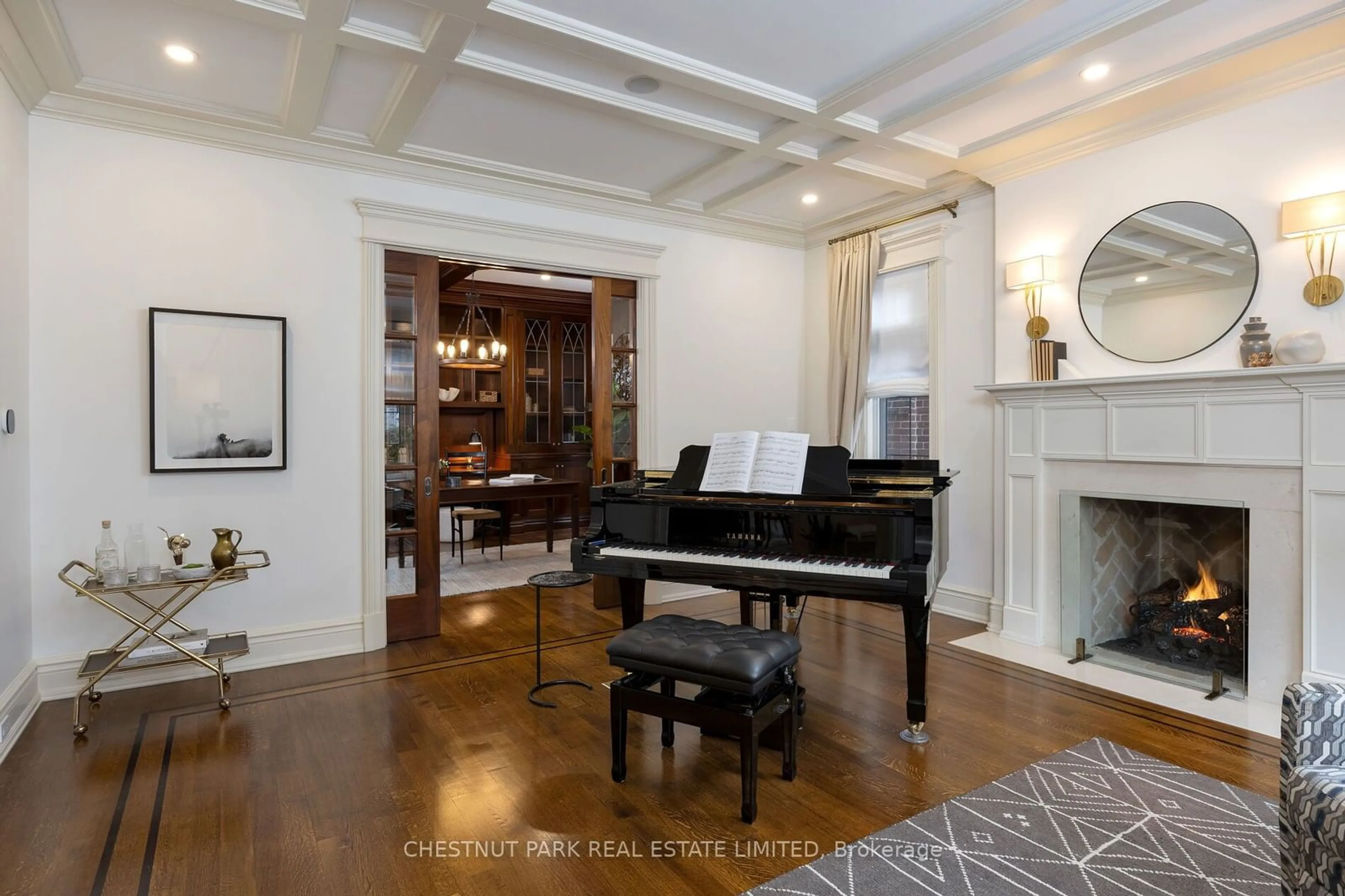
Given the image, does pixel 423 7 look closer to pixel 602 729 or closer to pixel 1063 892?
pixel 602 729

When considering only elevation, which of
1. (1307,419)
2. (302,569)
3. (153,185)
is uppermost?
(153,185)

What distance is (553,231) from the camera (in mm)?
4871

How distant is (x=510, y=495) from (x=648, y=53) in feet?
13.6

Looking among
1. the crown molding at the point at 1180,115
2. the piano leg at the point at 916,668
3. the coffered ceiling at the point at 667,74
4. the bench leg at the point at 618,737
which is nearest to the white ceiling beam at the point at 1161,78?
the coffered ceiling at the point at 667,74

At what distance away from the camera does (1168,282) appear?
12.0ft

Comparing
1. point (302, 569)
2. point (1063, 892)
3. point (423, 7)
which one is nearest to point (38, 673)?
point (302, 569)

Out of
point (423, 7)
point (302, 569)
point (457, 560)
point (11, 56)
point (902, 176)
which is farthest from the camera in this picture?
point (457, 560)

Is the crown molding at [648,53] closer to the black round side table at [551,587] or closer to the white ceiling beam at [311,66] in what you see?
the white ceiling beam at [311,66]

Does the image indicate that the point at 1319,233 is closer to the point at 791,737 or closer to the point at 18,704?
the point at 791,737

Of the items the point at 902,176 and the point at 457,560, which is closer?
the point at 902,176

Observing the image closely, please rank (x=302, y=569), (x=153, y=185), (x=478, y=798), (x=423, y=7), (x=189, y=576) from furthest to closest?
(x=302, y=569) < (x=153, y=185) < (x=189, y=576) < (x=423, y=7) < (x=478, y=798)

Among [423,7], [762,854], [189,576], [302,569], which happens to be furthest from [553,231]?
[762,854]

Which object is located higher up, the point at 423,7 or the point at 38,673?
the point at 423,7

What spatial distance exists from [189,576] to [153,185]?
6.69ft
